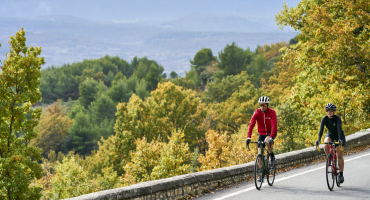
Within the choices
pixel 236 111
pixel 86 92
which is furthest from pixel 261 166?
pixel 86 92

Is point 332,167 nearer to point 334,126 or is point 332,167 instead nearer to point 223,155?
point 334,126

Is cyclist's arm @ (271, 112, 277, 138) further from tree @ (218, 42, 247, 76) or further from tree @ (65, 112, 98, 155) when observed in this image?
tree @ (218, 42, 247, 76)

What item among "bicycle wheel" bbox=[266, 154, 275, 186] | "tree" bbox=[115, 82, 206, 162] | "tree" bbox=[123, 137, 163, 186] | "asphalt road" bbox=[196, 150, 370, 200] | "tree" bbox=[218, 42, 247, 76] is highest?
"tree" bbox=[218, 42, 247, 76]

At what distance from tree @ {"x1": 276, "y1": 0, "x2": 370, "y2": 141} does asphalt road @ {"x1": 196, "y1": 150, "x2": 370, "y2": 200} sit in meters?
7.90

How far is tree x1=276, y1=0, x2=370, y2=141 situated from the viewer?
16.2 m

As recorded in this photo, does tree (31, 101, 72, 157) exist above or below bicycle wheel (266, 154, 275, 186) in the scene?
below

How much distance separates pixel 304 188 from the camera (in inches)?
308

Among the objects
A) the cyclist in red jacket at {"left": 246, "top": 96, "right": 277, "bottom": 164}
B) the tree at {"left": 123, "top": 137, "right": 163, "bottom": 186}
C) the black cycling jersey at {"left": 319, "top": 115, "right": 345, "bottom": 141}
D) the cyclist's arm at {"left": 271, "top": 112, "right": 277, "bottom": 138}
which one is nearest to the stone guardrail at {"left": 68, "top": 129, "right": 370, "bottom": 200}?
the cyclist in red jacket at {"left": 246, "top": 96, "right": 277, "bottom": 164}

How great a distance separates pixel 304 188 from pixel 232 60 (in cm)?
8364

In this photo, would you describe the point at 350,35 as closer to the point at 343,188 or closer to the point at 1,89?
the point at 343,188

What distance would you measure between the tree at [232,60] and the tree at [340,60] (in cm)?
6868

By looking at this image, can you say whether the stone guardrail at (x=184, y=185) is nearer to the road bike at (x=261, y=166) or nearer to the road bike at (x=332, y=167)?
the road bike at (x=261, y=166)

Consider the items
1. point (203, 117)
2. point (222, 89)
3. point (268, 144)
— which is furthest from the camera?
point (222, 89)

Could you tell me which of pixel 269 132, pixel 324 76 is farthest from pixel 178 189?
pixel 324 76
